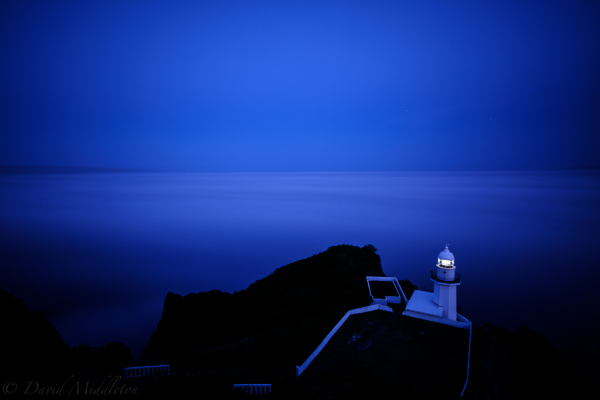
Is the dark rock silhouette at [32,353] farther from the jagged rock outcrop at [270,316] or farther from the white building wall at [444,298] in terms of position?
the white building wall at [444,298]

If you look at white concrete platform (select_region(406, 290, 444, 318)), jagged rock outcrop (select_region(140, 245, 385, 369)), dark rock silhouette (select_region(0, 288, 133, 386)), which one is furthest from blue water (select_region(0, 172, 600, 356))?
dark rock silhouette (select_region(0, 288, 133, 386))

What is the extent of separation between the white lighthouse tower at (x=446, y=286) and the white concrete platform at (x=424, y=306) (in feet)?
0.95

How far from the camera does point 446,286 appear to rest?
14.0 meters

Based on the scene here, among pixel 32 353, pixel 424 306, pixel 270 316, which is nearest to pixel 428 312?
pixel 424 306

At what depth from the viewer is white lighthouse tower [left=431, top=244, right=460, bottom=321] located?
546 inches

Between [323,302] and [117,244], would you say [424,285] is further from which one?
[117,244]

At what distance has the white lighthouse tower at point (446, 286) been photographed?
1388 centimetres

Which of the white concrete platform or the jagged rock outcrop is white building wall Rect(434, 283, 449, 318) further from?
the jagged rock outcrop

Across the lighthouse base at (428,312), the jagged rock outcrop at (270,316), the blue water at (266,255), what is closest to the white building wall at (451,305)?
the lighthouse base at (428,312)

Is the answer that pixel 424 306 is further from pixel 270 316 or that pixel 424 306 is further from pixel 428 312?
pixel 270 316

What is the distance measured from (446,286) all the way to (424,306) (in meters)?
1.45

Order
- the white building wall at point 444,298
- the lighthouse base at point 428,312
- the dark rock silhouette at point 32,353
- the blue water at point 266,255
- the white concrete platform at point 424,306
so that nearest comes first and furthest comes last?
the dark rock silhouette at point 32,353, the lighthouse base at point 428,312, the white concrete platform at point 424,306, the white building wall at point 444,298, the blue water at point 266,255

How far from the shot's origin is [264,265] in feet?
129

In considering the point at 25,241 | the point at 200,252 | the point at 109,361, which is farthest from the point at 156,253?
the point at 109,361
